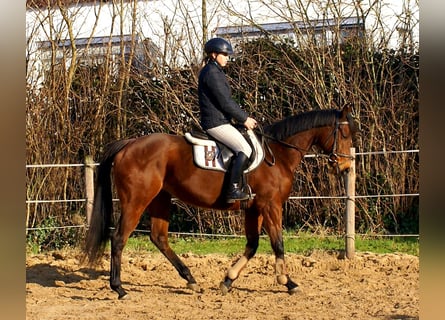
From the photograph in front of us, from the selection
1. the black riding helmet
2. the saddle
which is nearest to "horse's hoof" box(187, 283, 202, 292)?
the saddle

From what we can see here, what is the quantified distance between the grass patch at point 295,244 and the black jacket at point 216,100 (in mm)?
3056

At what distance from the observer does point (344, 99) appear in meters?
10.5

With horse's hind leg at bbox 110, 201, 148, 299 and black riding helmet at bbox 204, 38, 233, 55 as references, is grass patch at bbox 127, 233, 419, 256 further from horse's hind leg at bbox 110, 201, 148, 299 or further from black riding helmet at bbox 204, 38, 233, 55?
black riding helmet at bbox 204, 38, 233, 55

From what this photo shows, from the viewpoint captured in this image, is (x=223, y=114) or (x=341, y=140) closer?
(x=223, y=114)

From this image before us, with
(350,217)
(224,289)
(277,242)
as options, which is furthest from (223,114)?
(350,217)

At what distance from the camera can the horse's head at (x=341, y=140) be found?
666 cm

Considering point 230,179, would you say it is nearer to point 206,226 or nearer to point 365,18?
point 206,226

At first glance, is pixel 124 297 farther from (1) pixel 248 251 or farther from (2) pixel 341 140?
(2) pixel 341 140

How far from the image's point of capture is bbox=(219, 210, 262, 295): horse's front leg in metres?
6.43

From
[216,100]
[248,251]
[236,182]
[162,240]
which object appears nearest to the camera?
[236,182]

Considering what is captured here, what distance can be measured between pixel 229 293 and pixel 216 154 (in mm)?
1519

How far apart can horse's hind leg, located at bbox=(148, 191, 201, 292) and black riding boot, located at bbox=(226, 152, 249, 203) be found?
1.02 metres

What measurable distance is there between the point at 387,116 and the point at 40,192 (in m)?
6.34

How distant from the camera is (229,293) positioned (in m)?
6.54
